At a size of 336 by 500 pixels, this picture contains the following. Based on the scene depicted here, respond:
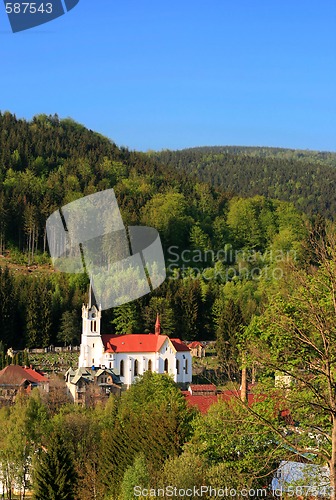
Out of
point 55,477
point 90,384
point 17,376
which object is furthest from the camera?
point 90,384

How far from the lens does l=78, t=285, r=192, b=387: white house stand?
195ft

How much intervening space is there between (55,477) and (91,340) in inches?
1410

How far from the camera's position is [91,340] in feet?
198

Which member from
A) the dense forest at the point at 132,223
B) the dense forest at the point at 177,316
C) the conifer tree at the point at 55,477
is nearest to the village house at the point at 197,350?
the dense forest at the point at 177,316

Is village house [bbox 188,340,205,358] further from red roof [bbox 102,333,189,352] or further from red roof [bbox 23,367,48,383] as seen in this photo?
red roof [bbox 23,367,48,383]

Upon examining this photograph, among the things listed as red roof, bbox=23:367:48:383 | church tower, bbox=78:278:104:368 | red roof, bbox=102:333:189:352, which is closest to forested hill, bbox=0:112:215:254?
church tower, bbox=78:278:104:368

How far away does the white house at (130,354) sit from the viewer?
5947 cm

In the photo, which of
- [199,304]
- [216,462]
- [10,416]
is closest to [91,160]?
[199,304]

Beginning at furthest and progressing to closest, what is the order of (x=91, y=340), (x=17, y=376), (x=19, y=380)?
(x=91, y=340) → (x=17, y=376) → (x=19, y=380)

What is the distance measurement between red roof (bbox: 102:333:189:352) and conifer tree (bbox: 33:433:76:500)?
34.6 m

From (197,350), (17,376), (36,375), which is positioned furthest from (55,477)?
(197,350)

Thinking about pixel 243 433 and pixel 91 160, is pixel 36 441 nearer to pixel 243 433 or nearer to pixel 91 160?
pixel 243 433

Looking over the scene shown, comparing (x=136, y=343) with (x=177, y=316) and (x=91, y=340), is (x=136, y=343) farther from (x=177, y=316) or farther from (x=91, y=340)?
(x=177, y=316)

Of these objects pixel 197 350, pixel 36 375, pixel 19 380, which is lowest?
pixel 19 380
